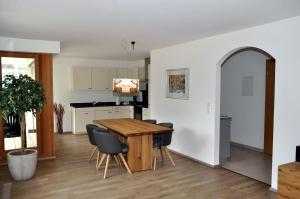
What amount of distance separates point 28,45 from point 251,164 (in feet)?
16.1

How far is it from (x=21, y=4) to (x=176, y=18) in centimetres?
190

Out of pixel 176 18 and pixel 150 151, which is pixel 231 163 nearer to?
pixel 150 151

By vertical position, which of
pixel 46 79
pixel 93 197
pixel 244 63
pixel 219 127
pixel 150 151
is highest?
pixel 244 63

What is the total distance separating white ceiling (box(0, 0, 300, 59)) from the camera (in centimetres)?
286

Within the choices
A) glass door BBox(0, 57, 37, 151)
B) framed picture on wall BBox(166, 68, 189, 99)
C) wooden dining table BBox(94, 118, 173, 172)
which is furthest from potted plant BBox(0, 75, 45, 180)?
framed picture on wall BBox(166, 68, 189, 99)

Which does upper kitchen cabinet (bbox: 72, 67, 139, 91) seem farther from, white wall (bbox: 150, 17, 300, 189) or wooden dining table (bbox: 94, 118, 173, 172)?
wooden dining table (bbox: 94, 118, 173, 172)

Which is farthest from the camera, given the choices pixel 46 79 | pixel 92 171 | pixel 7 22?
pixel 46 79

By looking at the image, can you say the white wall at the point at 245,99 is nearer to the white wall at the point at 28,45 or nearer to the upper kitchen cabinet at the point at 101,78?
the upper kitchen cabinet at the point at 101,78

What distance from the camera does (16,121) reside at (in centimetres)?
506

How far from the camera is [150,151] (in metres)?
4.59

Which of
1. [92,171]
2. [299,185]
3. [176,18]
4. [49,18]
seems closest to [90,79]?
[92,171]

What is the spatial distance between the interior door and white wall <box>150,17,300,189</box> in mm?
1681

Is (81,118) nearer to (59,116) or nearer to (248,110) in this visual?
(59,116)

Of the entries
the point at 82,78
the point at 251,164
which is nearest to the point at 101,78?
the point at 82,78
